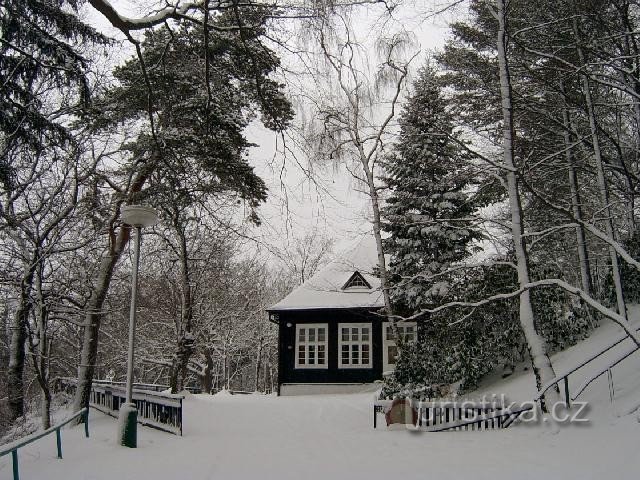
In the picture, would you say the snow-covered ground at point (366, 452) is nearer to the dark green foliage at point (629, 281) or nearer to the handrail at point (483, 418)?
the handrail at point (483, 418)

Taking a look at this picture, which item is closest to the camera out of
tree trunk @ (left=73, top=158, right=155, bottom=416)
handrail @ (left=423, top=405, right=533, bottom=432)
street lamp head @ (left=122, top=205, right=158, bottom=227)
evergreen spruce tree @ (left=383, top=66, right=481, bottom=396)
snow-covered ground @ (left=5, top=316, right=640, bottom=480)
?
snow-covered ground @ (left=5, top=316, right=640, bottom=480)

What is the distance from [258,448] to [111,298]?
14.3m

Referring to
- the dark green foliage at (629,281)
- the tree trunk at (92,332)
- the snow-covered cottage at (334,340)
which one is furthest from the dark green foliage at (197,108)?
the snow-covered cottage at (334,340)

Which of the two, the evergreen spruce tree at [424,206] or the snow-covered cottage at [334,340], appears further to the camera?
the snow-covered cottage at [334,340]

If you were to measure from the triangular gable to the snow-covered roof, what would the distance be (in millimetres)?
107

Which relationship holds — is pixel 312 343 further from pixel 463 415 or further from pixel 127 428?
pixel 127 428

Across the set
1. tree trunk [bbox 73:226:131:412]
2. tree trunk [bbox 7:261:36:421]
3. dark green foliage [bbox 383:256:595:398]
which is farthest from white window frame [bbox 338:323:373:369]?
tree trunk [bbox 7:261:36:421]

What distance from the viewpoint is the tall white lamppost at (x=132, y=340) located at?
337 inches

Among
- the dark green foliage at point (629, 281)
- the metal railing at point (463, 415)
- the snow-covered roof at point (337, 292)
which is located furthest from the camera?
the snow-covered roof at point (337, 292)

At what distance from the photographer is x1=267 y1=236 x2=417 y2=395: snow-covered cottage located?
77.4ft

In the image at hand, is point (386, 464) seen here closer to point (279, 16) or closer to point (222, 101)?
point (279, 16)

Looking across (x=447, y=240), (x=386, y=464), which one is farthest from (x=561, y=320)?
(x=386, y=464)

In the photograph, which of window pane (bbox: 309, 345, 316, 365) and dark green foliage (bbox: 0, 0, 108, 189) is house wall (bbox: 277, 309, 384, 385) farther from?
dark green foliage (bbox: 0, 0, 108, 189)

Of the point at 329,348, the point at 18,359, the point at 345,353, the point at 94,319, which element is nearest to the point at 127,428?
the point at 94,319
